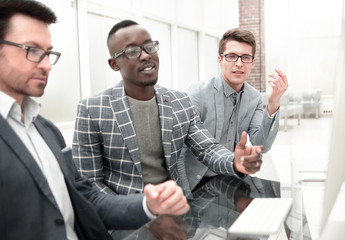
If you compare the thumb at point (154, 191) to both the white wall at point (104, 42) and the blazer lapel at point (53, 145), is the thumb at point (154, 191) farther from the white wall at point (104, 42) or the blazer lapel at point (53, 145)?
the white wall at point (104, 42)

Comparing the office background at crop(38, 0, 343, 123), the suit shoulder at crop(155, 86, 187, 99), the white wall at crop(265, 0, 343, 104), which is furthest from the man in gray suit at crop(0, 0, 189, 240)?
the white wall at crop(265, 0, 343, 104)

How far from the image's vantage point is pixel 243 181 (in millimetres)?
1470

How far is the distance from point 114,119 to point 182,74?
19.9 ft

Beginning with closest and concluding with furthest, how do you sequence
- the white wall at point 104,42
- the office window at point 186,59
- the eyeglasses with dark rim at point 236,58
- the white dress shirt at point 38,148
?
1. the white dress shirt at point 38,148
2. the eyeglasses with dark rim at point 236,58
3. the white wall at point 104,42
4. the office window at point 186,59

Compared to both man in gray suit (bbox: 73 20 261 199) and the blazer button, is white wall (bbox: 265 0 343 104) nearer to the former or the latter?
man in gray suit (bbox: 73 20 261 199)

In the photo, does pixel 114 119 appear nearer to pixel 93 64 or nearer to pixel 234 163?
pixel 234 163

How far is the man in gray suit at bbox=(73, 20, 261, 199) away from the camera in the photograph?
4.59 feet

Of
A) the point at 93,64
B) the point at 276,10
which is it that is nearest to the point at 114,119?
→ the point at 93,64

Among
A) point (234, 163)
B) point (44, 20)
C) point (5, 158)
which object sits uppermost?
point (44, 20)

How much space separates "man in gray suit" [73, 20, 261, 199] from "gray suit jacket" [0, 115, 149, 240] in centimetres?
34

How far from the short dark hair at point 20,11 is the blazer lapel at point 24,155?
0.81 feet

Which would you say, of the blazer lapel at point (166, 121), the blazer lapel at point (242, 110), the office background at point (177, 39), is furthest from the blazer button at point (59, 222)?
the office background at point (177, 39)

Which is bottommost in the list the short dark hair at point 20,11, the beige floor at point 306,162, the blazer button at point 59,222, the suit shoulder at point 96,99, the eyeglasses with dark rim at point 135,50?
the beige floor at point 306,162

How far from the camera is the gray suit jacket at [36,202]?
811 mm
